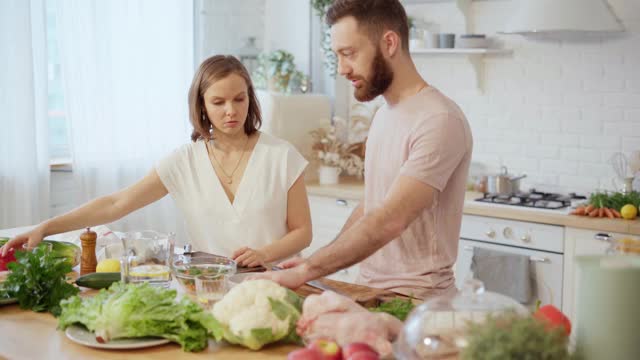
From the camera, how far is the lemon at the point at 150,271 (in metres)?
2.10

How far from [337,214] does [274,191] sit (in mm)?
1710

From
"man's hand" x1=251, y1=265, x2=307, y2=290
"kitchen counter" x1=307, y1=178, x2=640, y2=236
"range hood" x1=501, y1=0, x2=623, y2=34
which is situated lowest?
"kitchen counter" x1=307, y1=178, x2=640, y2=236

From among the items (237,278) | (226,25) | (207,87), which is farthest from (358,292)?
(226,25)

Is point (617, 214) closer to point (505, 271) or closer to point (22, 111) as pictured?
point (505, 271)

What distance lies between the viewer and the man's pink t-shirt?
230cm

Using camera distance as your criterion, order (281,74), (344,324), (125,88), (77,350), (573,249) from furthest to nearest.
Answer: (281,74) < (125,88) < (573,249) < (77,350) < (344,324)

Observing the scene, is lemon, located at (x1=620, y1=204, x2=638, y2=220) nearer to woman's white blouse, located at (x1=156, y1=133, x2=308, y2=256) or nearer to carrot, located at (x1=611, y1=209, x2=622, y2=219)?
carrot, located at (x1=611, y1=209, x2=622, y2=219)

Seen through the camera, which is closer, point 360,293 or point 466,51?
point 360,293

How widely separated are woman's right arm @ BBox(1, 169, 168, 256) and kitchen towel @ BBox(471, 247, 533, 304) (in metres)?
1.77

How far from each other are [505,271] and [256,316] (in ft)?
8.05

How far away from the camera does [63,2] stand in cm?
428

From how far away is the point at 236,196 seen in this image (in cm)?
285

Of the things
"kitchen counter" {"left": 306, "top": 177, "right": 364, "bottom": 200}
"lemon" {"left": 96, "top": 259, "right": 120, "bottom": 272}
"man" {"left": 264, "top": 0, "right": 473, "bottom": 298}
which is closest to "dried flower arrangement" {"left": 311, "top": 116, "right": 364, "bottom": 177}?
"kitchen counter" {"left": 306, "top": 177, "right": 364, "bottom": 200}

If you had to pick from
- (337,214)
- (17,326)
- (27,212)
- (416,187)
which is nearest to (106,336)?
(17,326)
